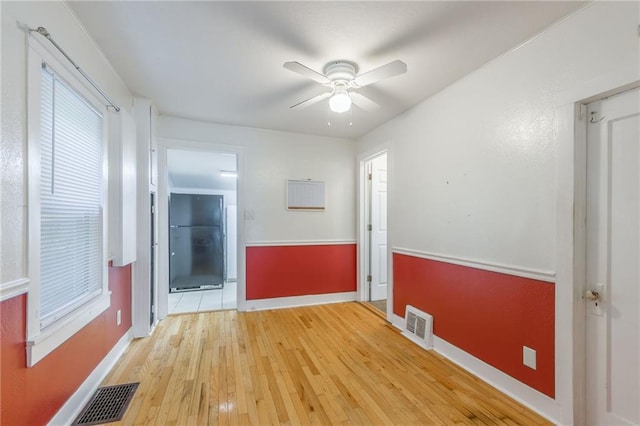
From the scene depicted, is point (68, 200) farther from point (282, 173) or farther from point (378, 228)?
point (378, 228)

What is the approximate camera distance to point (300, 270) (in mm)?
3867

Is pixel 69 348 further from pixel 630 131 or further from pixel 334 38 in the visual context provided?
pixel 630 131

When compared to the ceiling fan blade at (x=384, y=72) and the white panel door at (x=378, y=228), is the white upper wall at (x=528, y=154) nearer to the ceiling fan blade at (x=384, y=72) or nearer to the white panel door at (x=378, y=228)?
the ceiling fan blade at (x=384, y=72)

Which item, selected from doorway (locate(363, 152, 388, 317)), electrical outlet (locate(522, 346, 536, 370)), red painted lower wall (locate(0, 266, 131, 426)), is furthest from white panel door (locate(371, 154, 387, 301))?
red painted lower wall (locate(0, 266, 131, 426))

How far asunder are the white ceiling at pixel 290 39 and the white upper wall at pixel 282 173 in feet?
2.75

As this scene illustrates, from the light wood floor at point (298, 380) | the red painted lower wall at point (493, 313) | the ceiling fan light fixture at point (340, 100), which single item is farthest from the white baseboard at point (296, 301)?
the ceiling fan light fixture at point (340, 100)

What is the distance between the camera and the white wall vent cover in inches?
103

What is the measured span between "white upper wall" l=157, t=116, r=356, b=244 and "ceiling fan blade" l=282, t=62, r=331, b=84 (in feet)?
6.05

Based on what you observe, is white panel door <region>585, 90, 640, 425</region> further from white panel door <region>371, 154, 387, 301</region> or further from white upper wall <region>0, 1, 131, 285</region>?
white upper wall <region>0, 1, 131, 285</region>

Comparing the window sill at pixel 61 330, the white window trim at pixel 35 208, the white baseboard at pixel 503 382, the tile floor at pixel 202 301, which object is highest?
the white window trim at pixel 35 208

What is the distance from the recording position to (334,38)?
181 cm

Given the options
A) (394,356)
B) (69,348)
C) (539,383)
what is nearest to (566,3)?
(539,383)

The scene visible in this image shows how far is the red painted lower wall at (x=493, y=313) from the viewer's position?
5.70 feet

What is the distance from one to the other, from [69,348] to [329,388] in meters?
1.66
